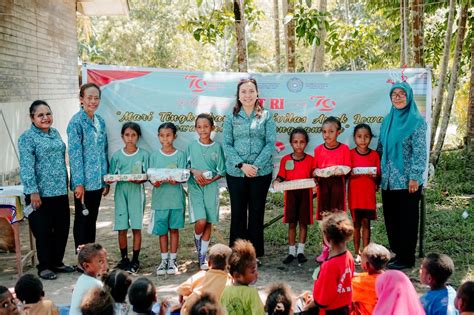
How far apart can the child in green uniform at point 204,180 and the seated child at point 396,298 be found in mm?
2694

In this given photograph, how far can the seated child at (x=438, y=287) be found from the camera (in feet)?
11.9

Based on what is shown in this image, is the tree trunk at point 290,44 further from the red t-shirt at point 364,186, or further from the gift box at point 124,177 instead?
the gift box at point 124,177

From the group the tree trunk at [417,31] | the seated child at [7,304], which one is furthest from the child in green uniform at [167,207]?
the tree trunk at [417,31]

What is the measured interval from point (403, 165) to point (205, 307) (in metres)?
3.44

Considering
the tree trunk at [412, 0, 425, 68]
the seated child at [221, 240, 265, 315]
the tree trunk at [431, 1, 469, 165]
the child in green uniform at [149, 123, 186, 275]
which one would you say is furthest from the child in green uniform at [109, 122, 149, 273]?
the tree trunk at [431, 1, 469, 165]

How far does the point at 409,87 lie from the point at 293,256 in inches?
85.7

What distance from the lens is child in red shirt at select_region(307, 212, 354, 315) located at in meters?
3.71

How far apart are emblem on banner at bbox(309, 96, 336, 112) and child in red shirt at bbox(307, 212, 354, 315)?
8.82ft

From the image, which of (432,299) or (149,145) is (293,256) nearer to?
(149,145)

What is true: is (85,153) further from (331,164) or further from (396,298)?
(396,298)

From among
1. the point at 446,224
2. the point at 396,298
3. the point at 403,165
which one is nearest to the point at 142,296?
the point at 396,298

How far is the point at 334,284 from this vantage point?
12.1ft

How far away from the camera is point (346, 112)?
6.35m

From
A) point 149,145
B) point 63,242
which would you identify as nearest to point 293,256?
point 149,145
